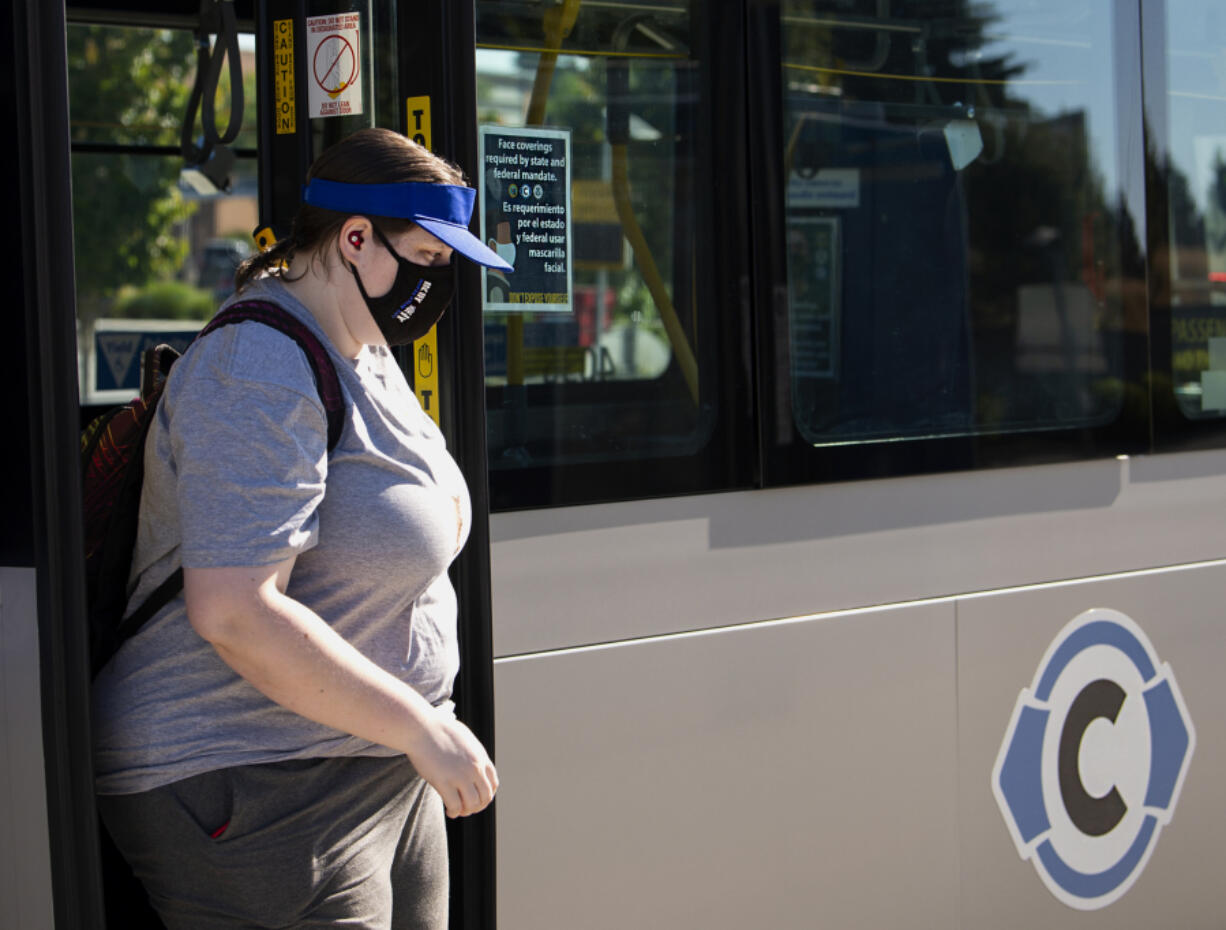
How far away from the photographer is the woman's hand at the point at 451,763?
5.55 ft

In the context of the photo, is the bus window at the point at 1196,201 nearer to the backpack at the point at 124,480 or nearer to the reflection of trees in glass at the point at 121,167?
the backpack at the point at 124,480

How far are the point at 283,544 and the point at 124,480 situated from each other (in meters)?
0.31

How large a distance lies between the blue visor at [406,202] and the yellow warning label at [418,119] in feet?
1.36

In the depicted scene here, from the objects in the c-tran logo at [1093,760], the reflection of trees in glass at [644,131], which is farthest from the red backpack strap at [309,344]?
the c-tran logo at [1093,760]

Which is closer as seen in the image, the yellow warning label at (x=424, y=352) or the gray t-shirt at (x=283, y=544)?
the gray t-shirt at (x=283, y=544)

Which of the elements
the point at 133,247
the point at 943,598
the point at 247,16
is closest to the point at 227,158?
the point at 247,16

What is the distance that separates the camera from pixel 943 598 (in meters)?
2.96

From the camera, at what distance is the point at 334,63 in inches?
85.7

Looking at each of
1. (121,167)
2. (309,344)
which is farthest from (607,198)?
(121,167)

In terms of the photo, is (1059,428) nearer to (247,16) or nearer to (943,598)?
(943,598)

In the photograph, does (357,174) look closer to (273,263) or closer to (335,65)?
(273,263)

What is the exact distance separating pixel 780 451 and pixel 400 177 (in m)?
1.21

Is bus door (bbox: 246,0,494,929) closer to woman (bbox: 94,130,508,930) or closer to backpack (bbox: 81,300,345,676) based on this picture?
woman (bbox: 94,130,508,930)

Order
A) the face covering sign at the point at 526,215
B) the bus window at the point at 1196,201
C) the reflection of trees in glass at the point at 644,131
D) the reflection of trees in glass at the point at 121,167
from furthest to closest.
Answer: the reflection of trees in glass at the point at 121,167, the bus window at the point at 1196,201, the reflection of trees in glass at the point at 644,131, the face covering sign at the point at 526,215
